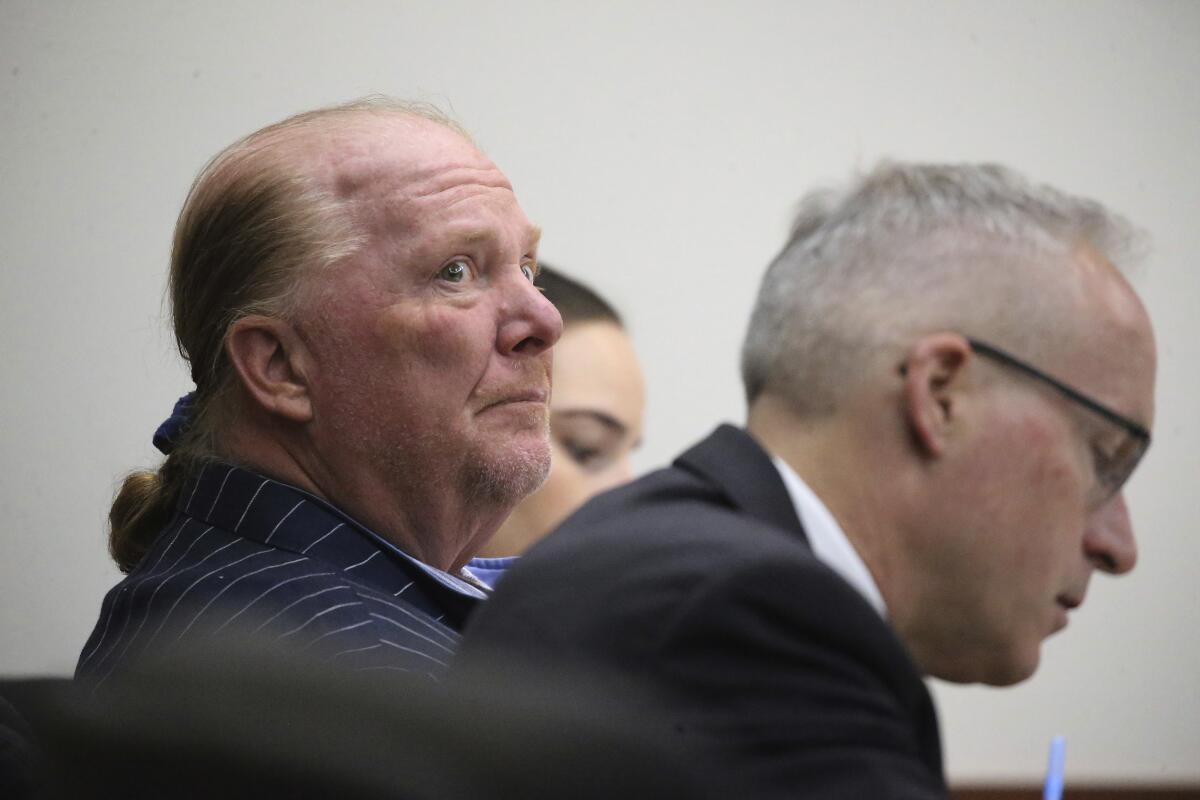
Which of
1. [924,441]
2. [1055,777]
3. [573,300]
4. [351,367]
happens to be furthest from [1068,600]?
[573,300]

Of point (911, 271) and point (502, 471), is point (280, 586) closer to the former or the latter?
point (502, 471)

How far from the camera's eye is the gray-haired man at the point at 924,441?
2.51 feet

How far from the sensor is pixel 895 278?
2.95 feet

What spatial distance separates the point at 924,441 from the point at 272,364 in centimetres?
68

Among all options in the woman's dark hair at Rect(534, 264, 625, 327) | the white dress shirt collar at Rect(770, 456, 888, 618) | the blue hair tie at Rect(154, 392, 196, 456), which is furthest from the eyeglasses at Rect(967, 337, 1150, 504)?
the woman's dark hair at Rect(534, 264, 625, 327)

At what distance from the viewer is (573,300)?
2.25 meters

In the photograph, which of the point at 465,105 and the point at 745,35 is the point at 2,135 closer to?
the point at 465,105

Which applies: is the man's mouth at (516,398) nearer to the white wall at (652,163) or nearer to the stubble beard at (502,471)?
the stubble beard at (502,471)

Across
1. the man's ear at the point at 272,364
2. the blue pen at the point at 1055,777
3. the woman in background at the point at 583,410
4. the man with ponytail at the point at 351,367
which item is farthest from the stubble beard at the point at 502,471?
the woman in background at the point at 583,410

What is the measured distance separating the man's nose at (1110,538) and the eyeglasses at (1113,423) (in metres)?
0.01

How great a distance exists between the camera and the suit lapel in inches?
32.4

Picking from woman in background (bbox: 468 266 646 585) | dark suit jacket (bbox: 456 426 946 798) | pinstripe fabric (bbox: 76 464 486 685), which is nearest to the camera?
dark suit jacket (bbox: 456 426 946 798)

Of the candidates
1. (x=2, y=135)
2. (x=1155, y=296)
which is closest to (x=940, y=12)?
(x=1155, y=296)

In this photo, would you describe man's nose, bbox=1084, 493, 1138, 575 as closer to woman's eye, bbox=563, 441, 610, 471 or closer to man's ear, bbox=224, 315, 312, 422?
man's ear, bbox=224, 315, 312, 422
